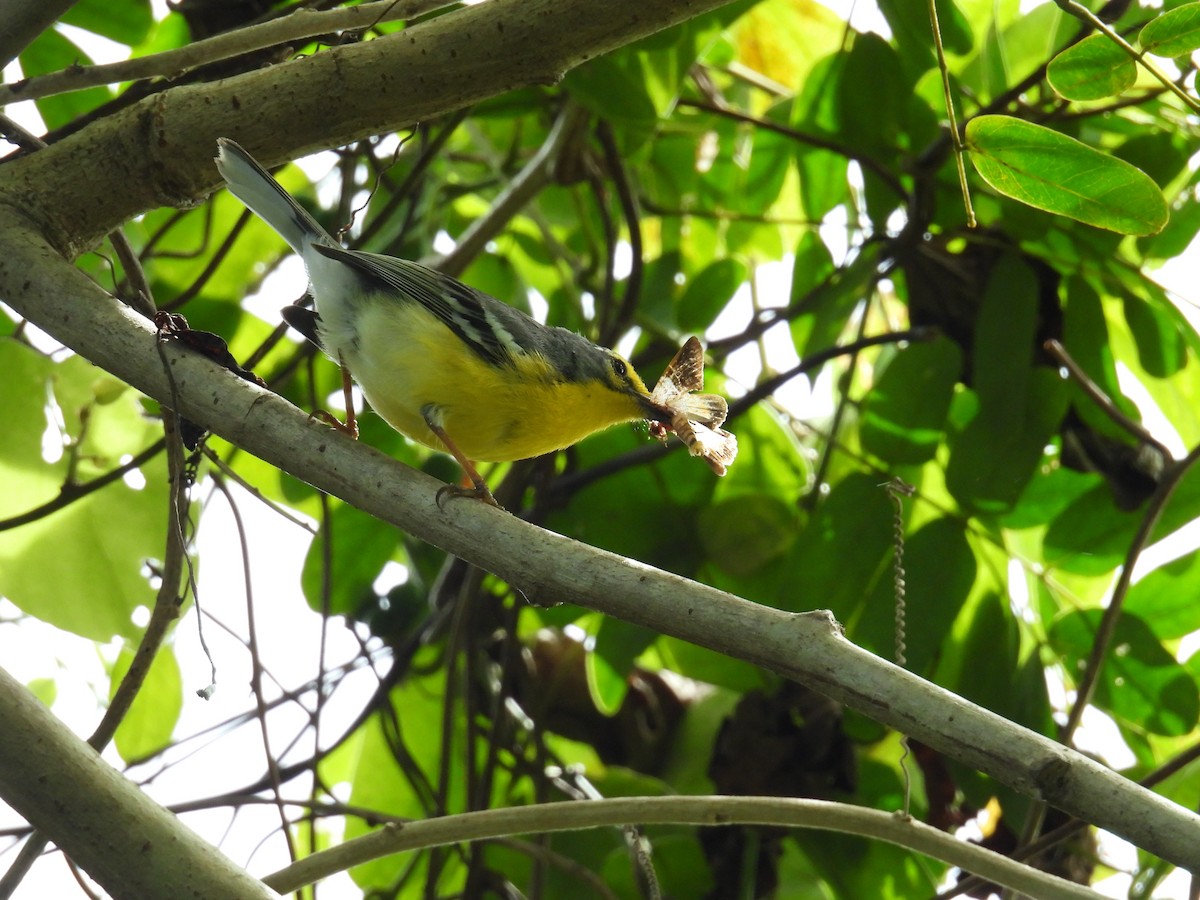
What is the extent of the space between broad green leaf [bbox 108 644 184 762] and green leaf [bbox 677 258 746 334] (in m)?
1.97

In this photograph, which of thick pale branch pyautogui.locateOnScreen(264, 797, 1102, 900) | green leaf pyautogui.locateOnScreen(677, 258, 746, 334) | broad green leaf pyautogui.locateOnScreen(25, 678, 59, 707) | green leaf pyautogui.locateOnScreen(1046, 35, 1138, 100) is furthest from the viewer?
green leaf pyautogui.locateOnScreen(677, 258, 746, 334)

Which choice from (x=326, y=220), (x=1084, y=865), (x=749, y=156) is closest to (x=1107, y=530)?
(x=1084, y=865)

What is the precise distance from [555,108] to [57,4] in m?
2.18

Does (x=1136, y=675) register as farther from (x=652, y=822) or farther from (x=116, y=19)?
(x=116, y=19)

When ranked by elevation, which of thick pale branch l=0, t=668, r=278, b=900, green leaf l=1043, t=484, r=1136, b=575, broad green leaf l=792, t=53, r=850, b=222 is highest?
broad green leaf l=792, t=53, r=850, b=222

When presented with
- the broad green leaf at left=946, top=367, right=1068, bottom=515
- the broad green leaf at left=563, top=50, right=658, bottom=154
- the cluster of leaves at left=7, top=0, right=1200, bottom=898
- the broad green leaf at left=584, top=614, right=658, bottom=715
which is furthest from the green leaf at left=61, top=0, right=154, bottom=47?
the broad green leaf at left=946, top=367, right=1068, bottom=515

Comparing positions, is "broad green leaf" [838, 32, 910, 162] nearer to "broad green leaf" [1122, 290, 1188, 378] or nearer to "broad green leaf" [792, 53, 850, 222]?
"broad green leaf" [792, 53, 850, 222]

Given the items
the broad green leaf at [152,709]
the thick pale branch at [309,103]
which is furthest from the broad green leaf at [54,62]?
the broad green leaf at [152,709]

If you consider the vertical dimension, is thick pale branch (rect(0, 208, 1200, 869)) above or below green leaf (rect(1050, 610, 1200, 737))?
below

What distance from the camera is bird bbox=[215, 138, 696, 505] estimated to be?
273cm

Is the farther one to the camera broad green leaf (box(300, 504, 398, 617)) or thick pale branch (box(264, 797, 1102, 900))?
broad green leaf (box(300, 504, 398, 617))

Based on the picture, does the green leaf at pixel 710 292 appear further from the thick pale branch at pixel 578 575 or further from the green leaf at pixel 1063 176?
the thick pale branch at pixel 578 575

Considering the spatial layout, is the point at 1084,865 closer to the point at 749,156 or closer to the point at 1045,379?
the point at 1045,379

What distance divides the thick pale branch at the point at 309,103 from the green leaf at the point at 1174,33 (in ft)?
2.60
